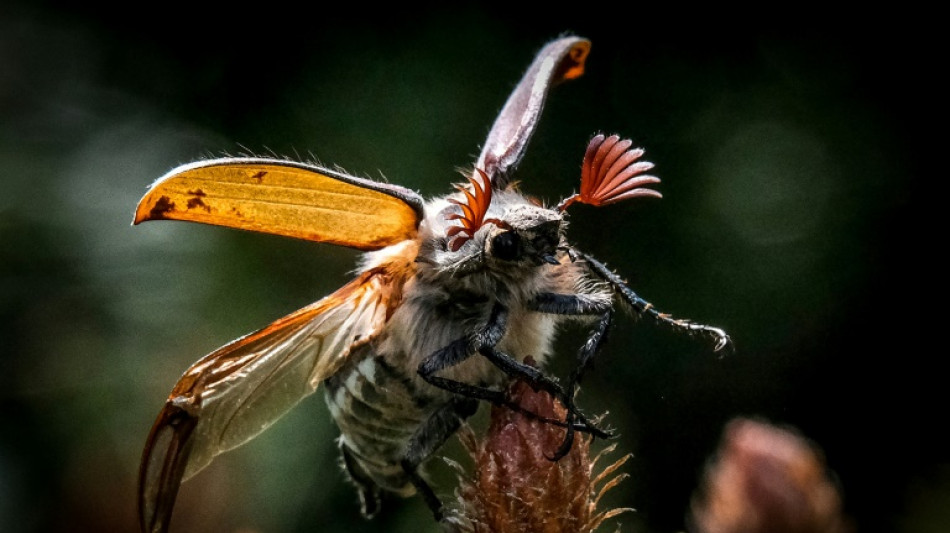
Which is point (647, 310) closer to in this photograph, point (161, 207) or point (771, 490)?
point (771, 490)

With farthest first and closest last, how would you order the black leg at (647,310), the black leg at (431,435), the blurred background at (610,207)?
the blurred background at (610,207) < the black leg at (431,435) < the black leg at (647,310)

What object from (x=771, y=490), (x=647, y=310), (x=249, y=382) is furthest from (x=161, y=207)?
(x=771, y=490)

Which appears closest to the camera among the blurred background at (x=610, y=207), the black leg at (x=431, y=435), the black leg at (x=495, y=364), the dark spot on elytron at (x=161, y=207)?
the dark spot on elytron at (x=161, y=207)

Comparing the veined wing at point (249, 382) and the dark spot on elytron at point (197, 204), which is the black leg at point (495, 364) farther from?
the dark spot on elytron at point (197, 204)

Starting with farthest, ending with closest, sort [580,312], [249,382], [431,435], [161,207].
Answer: [431,435] → [580,312] → [249,382] → [161,207]

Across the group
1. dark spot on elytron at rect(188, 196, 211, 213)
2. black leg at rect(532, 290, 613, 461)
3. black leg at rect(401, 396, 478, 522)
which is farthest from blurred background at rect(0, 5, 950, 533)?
dark spot on elytron at rect(188, 196, 211, 213)

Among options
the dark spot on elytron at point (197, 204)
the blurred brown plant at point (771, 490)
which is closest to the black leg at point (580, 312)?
the blurred brown plant at point (771, 490)
